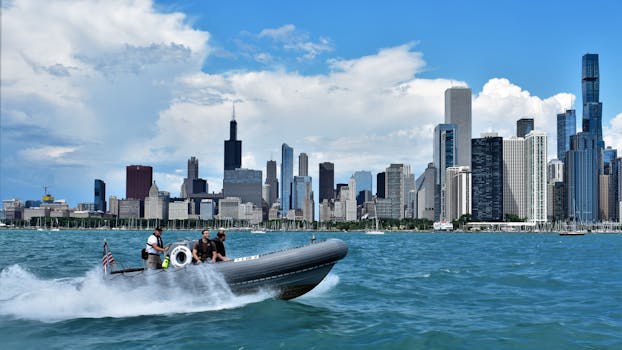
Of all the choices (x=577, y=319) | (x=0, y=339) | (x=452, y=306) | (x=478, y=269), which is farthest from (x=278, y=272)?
(x=478, y=269)

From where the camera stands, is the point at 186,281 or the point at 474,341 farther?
the point at 186,281

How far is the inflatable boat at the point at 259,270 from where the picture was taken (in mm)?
15359

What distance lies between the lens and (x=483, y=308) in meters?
16.8

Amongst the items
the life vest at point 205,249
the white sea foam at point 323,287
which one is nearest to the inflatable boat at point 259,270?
the life vest at point 205,249

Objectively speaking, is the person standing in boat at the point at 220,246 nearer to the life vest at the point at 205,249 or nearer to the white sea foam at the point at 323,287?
the life vest at the point at 205,249

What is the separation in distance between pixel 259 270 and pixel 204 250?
1560 mm

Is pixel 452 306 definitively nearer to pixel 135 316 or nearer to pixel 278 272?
pixel 278 272

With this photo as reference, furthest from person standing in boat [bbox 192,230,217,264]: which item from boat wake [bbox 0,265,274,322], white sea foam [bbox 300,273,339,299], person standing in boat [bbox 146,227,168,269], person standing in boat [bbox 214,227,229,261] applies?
white sea foam [bbox 300,273,339,299]

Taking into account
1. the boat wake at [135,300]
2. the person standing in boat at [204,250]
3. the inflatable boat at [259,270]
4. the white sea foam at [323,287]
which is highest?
the person standing in boat at [204,250]

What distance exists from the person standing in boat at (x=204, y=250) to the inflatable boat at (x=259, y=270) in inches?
9.6

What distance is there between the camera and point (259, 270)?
15.7 meters

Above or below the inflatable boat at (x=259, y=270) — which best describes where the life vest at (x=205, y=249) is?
above

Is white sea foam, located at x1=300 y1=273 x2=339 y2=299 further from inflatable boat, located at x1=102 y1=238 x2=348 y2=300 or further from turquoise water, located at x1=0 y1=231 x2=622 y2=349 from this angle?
inflatable boat, located at x1=102 y1=238 x2=348 y2=300

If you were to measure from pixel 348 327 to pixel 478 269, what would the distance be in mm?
17299
